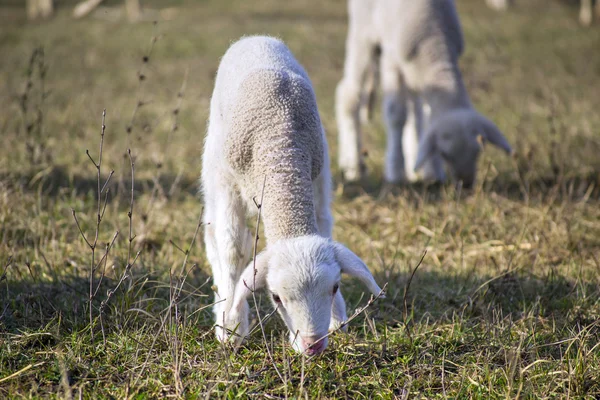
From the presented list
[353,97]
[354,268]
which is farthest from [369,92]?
[354,268]

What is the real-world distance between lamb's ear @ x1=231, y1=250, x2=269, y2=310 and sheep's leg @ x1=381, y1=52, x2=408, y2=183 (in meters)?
3.73

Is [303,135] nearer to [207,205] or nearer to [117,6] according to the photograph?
[207,205]

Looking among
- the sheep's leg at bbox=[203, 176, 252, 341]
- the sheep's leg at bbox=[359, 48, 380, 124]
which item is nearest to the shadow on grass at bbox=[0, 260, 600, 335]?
the sheep's leg at bbox=[203, 176, 252, 341]

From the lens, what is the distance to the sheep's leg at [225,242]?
3.41 metres

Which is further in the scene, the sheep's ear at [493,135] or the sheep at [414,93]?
the sheep at [414,93]

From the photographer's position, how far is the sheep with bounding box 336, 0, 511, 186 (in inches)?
224

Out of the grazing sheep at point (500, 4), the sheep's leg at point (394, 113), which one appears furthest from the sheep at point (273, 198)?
the grazing sheep at point (500, 4)

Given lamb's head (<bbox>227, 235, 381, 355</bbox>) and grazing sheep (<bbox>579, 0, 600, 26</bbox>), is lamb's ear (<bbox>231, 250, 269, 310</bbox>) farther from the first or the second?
grazing sheep (<bbox>579, 0, 600, 26</bbox>)

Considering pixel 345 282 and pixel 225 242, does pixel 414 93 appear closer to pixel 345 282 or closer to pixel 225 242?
pixel 345 282

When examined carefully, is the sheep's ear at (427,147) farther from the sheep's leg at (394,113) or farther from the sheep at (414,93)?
the sheep's leg at (394,113)

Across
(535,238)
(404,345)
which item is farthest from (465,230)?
(404,345)

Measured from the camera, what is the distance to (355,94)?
6.94 metres

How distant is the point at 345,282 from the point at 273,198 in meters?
1.30

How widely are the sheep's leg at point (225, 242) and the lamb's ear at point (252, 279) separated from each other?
473 millimetres
